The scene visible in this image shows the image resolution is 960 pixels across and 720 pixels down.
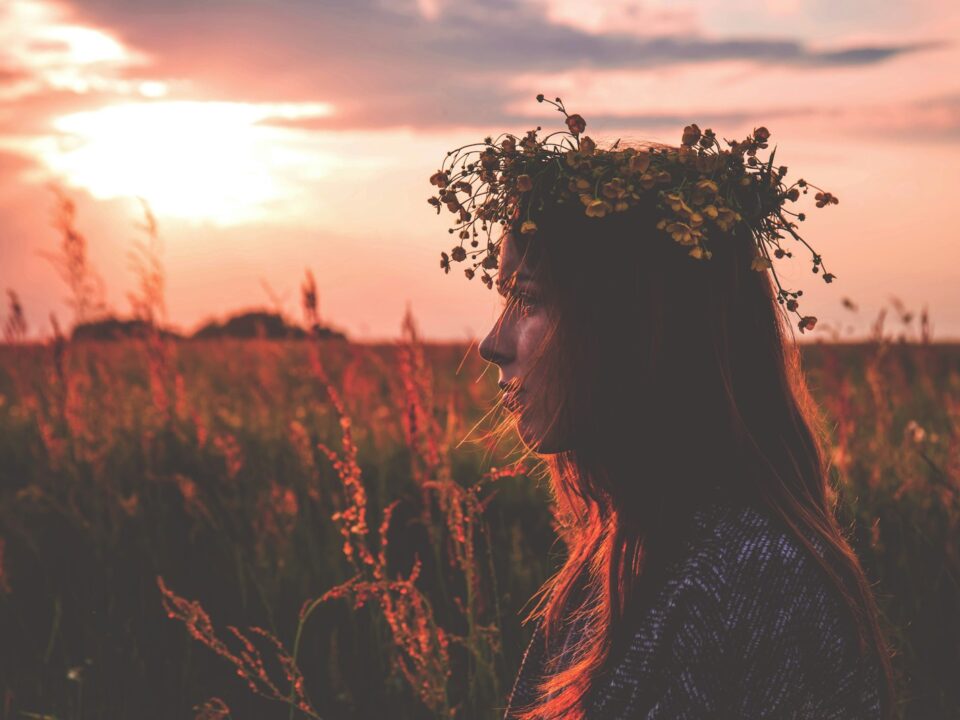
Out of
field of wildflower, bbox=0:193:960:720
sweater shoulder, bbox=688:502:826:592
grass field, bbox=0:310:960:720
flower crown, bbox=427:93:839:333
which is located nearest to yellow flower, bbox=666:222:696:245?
flower crown, bbox=427:93:839:333

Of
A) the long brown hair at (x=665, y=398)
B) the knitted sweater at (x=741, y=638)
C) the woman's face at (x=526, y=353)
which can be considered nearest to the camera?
the knitted sweater at (x=741, y=638)

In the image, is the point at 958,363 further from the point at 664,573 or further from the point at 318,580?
the point at 664,573

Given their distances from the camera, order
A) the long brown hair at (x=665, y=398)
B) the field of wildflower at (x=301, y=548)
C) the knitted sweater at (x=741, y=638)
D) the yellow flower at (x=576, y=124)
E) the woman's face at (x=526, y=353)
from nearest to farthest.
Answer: the knitted sweater at (x=741, y=638), the long brown hair at (x=665, y=398), the woman's face at (x=526, y=353), the yellow flower at (x=576, y=124), the field of wildflower at (x=301, y=548)

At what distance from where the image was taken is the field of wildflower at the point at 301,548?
3.12 m

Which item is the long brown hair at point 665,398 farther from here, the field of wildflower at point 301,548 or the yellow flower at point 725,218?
the field of wildflower at point 301,548

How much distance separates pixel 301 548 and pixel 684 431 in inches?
115

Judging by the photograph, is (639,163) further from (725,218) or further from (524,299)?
(524,299)

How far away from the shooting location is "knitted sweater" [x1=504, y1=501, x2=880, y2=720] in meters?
1.42

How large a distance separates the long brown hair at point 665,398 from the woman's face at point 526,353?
0.10 feet

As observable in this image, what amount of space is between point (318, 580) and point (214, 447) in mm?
1560

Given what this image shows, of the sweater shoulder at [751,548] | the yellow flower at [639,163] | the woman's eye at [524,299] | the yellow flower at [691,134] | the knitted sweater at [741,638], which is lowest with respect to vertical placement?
the knitted sweater at [741,638]

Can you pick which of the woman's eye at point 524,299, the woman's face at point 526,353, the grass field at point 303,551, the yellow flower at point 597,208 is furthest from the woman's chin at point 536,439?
the grass field at point 303,551

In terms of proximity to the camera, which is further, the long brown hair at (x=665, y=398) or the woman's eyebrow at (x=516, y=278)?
the woman's eyebrow at (x=516, y=278)

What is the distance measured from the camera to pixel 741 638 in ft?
4.65
